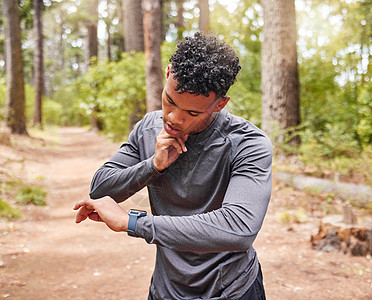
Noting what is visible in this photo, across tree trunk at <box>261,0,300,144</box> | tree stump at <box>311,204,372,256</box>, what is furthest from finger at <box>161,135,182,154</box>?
tree trunk at <box>261,0,300,144</box>

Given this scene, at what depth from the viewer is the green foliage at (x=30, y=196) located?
7312 millimetres

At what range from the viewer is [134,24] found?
48.3 ft

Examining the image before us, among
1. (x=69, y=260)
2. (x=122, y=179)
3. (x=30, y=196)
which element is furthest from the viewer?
(x=30, y=196)

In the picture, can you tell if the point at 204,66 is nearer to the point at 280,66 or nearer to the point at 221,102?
the point at 221,102

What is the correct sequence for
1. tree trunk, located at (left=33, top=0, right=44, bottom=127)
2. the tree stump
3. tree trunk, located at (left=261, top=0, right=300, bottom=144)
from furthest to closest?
tree trunk, located at (left=33, top=0, right=44, bottom=127)
tree trunk, located at (left=261, top=0, right=300, bottom=144)
the tree stump

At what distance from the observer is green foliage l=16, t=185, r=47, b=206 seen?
24.0 ft

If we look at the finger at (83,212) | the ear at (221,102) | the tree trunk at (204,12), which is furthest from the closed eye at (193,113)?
the tree trunk at (204,12)

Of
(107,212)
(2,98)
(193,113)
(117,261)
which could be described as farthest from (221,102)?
(2,98)

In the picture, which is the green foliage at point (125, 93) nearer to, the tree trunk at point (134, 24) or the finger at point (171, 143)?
the tree trunk at point (134, 24)

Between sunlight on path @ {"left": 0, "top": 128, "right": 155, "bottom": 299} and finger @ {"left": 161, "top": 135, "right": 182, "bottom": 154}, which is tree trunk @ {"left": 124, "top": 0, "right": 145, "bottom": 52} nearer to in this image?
sunlight on path @ {"left": 0, "top": 128, "right": 155, "bottom": 299}

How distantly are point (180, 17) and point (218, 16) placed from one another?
5.74 m

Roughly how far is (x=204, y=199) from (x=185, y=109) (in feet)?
1.45

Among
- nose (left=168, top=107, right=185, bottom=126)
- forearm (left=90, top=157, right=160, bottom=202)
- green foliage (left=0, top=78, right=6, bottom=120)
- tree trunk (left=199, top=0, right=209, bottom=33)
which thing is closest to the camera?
nose (left=168, top=107, right=185, bottom=126)

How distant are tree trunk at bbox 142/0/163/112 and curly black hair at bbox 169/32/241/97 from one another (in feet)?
26.5
